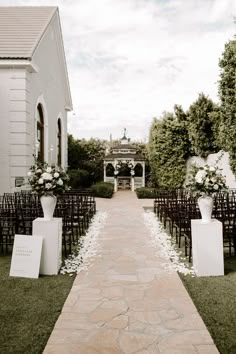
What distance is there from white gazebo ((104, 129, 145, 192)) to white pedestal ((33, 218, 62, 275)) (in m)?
17.0

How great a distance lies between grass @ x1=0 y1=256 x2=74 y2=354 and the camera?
3756 mm

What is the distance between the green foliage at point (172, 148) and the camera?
19.5 meters

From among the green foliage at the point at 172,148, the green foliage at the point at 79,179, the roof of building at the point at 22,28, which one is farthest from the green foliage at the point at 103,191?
the roof of building at the point at 22,28

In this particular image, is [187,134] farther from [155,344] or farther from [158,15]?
[155,344]

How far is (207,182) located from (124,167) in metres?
19.2

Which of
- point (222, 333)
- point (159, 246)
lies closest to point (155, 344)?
point (222, 333)

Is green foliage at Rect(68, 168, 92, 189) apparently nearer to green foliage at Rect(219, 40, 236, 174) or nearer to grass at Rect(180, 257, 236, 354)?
green foliage at Rect(219, 40, 236, 174)

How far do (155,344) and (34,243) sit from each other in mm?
2934

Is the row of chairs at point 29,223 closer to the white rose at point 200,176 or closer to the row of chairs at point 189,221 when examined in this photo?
the row of chairs at point 189,221

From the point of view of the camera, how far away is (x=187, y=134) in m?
19.5

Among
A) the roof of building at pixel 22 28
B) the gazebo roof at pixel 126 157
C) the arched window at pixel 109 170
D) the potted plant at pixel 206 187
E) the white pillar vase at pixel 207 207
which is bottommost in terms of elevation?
the white pillar vase at pixel 207 207

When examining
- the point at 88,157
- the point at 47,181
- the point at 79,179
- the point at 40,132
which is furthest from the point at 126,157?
the point at 47,181

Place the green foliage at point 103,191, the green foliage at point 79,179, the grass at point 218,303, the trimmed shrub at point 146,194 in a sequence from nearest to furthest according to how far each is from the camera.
Answer: the grass at point 218,303
the trimmed shrub at point 146,194
the green foliage at point 103,191
the green foliage at point 79,179

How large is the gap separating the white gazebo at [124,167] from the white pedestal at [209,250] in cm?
1704
